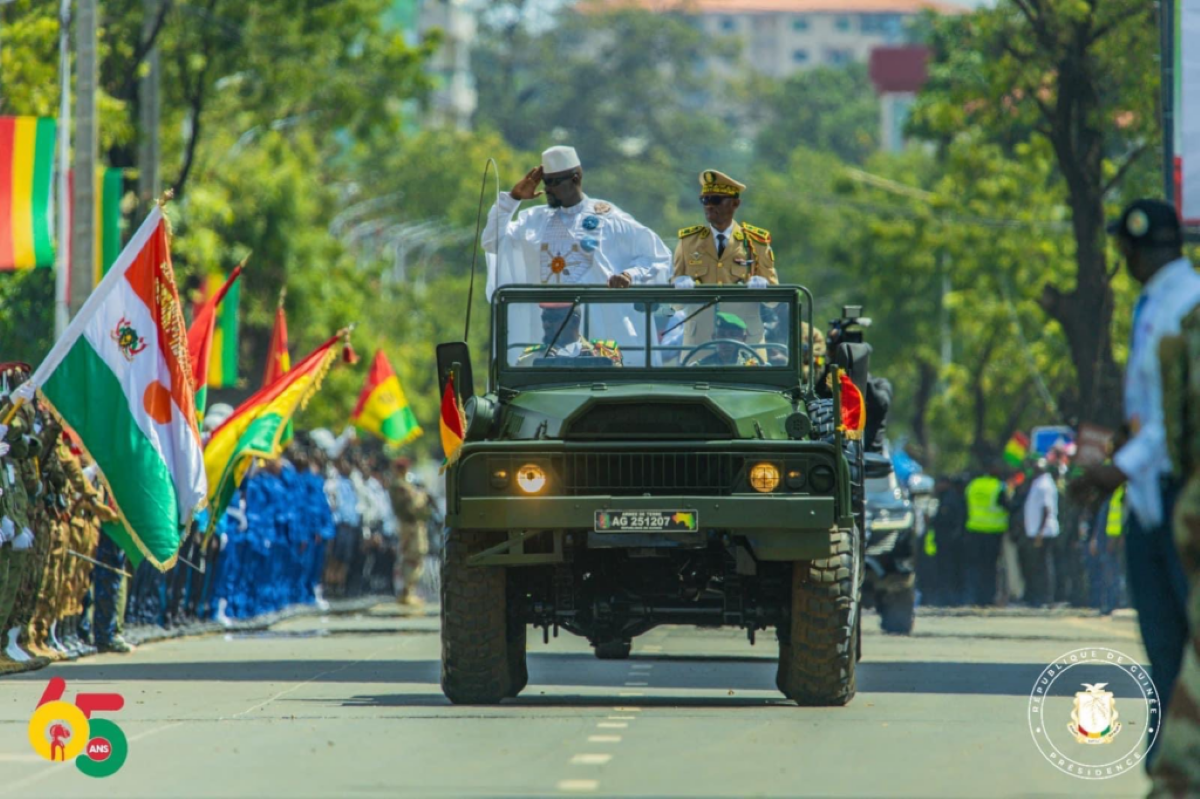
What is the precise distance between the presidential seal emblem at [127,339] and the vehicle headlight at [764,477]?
584cm

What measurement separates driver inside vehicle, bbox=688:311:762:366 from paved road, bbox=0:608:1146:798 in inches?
76.1

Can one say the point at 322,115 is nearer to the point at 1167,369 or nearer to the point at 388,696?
the point at 388,696

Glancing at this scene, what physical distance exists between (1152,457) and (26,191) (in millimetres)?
18874

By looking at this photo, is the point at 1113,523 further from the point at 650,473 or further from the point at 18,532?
the point at 650,473

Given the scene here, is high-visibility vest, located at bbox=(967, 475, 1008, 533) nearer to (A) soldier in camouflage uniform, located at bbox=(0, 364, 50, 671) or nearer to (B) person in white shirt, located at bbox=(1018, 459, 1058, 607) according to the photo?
(B) person in white shirt, located at bbox=(1018, 459, 1058, 607)

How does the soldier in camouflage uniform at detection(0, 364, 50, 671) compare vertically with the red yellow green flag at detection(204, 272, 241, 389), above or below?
below

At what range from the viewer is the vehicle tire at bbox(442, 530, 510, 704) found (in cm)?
1408

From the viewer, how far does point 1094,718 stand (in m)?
13.4

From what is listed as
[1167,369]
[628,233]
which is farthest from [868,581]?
[1167,369]

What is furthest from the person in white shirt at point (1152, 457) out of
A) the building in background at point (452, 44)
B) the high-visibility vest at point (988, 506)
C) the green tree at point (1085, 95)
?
the building in background at point (452, 44)

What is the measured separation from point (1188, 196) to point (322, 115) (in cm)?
2291

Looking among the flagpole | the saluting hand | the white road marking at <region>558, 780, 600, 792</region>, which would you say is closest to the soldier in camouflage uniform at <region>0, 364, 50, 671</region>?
the saluting hand

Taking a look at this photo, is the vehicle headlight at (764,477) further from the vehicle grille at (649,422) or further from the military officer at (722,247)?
the military officer at (722,247)

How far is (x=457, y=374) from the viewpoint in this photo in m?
14.5
